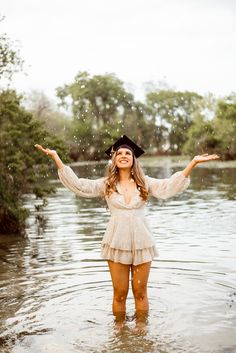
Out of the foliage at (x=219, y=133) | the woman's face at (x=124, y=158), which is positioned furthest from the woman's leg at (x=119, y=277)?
the foliage at (x=219, y=133)

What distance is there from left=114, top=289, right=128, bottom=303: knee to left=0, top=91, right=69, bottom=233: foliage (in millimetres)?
8651

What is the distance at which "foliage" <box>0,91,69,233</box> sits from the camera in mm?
15578

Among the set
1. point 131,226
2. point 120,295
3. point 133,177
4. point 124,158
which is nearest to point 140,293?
point 120,295

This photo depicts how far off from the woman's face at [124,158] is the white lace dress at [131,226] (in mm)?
278

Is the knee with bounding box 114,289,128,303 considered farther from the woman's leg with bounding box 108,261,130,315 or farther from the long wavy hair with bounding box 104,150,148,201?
the long wavy hair with bounding box 104,150,148,201

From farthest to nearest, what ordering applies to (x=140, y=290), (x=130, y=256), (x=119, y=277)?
(x=140, y=290), (x=119, y=277), (x=130, y=256)

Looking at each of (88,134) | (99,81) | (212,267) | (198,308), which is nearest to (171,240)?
(212,267)

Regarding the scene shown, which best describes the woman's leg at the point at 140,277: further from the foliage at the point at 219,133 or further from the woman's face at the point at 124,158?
the foliage at the point at 219,133

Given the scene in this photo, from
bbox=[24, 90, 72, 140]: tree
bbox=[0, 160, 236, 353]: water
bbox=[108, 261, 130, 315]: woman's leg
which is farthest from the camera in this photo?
bbox=[24, 90, 72, 140]: tree

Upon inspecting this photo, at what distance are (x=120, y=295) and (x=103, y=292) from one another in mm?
1671

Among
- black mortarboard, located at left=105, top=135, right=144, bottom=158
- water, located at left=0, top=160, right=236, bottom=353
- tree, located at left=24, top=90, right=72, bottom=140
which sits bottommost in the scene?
water, located at left=0, top=160, right=236, bottom=353

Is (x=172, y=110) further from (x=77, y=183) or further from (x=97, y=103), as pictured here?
(x=77, y=183)

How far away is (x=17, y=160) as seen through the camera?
15914 mm

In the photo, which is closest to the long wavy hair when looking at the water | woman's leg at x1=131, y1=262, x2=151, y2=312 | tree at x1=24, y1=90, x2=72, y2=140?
woman's leg at x1=131, y1=262, x2=151, y2=312
